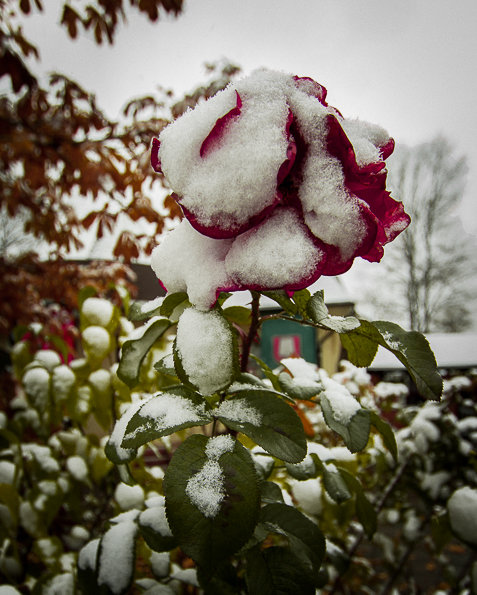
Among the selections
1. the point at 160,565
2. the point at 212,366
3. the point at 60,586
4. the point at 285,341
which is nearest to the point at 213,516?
the point at 212,366

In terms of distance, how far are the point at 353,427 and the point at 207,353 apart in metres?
0.27

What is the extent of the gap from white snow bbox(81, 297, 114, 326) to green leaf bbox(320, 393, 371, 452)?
1.83 feet

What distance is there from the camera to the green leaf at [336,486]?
61 cm

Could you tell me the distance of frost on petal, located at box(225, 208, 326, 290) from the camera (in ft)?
Result: 1.12

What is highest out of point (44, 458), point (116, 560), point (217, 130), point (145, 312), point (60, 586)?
point (217, 130)

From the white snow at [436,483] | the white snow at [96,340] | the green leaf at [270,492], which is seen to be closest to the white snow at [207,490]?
the green leaf at [270,492]

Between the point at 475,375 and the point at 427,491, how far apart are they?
55 centimetres

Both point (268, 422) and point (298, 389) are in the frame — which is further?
point (298, 389)

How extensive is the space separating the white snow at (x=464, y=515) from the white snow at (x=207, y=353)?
84cm

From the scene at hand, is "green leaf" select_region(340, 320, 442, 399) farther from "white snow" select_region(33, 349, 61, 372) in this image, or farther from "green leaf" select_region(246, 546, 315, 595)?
"white snow" select_region(33, 349, 61, 372)

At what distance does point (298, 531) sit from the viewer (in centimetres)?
48

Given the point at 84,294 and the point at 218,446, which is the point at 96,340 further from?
the point at 218,446

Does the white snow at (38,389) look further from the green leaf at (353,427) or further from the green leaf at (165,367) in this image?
the green leaf at (353,427)

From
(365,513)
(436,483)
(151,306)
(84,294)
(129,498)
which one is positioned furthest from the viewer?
(436,483)
